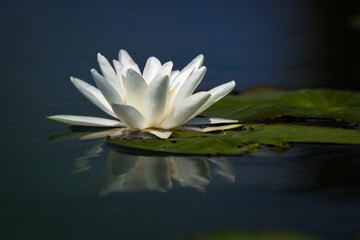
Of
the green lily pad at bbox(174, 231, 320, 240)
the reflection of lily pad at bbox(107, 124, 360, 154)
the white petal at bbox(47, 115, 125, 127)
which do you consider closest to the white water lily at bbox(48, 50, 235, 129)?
the white petal at bbox(47, 115, 125, 127)

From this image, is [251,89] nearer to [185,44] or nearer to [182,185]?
[182,185]

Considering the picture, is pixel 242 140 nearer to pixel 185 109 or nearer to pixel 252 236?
pixel 185 109

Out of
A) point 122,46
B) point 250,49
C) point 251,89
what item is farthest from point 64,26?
point 251,89

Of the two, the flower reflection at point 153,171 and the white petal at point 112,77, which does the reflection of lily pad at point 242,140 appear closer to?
the flower reflection at point 153,171

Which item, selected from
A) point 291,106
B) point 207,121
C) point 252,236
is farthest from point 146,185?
point 291,106

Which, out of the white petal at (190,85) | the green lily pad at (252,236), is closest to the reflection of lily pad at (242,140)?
the white petal at (190,85)

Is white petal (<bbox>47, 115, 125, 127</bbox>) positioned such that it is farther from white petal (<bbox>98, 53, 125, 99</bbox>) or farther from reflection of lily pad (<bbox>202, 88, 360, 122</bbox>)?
reflection of lily pad (<bbox>202, 88, 360, 122</bbox>)
